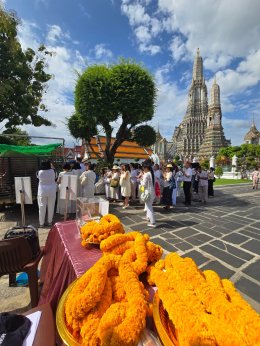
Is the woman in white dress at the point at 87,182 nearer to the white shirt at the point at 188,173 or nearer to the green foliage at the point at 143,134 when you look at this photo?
the white shirt at the point at 188,173

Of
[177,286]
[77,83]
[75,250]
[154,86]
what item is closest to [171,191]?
[75,250]

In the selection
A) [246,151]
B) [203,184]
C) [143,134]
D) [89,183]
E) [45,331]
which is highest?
[246,151]

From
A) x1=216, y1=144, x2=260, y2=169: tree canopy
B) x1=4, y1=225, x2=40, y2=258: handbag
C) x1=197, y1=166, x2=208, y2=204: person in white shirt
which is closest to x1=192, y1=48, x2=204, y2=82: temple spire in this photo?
x1=216, y1=144, x2=260, y2=169: tree canopy

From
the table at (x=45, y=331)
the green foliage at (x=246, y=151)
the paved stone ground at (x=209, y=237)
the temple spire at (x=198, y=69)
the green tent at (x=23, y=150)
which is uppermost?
the temple spire at (x=198, y=69)

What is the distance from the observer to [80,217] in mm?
2887

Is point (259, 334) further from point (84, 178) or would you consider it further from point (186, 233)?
point (84, 178)

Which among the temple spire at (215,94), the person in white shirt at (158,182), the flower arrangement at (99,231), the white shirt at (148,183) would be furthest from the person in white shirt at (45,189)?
the temple spire at (215,94)

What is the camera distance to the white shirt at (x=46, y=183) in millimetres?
5887

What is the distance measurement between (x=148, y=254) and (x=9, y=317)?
1.04 meters

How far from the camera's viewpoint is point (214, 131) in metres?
74.6

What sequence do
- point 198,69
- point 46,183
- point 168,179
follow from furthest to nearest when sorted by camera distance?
point 198,69
point 168,179
point 46,183

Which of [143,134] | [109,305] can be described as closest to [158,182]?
[109,305]

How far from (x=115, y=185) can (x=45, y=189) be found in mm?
3789

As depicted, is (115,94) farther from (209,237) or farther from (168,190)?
(209,237)
